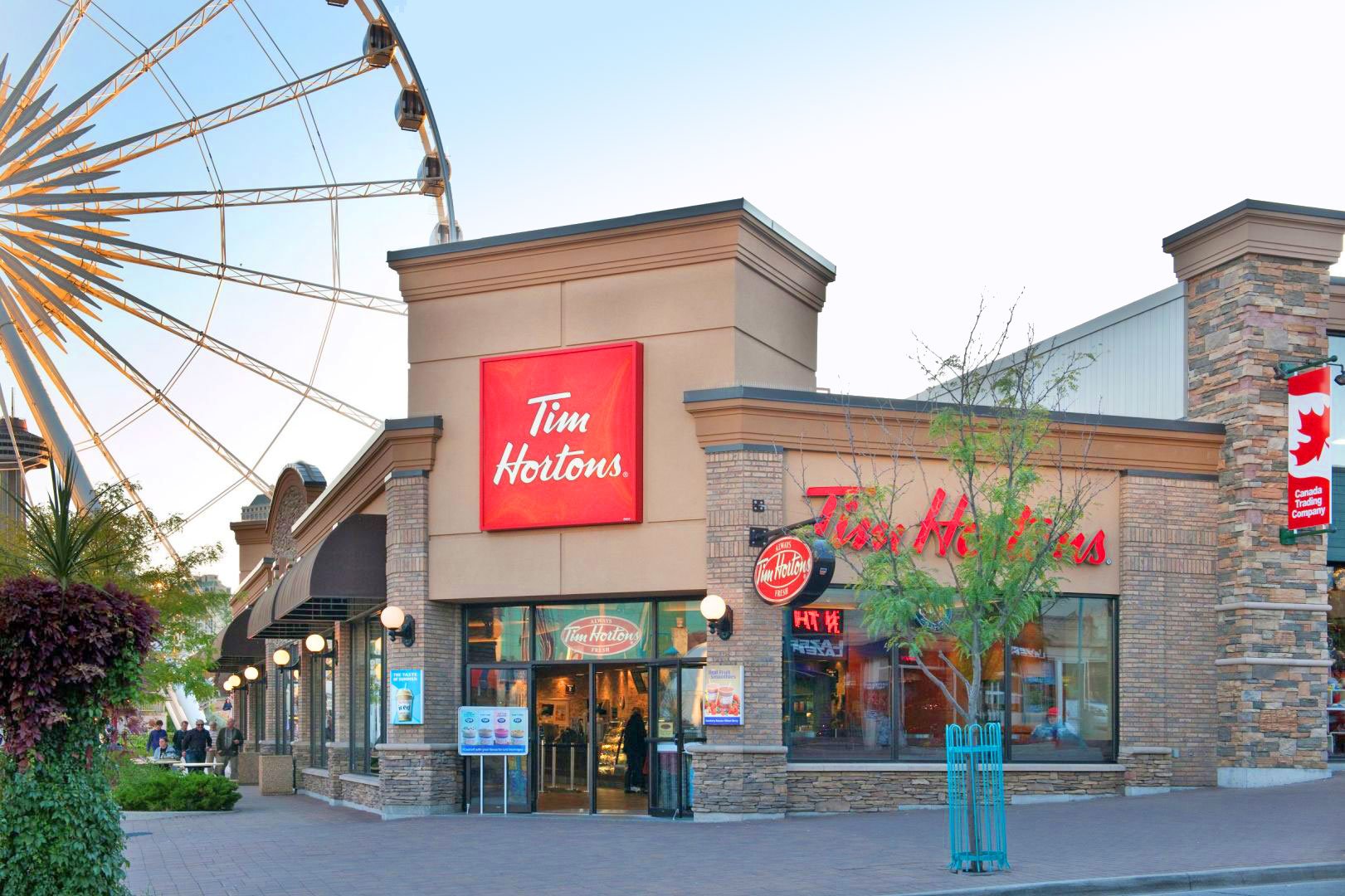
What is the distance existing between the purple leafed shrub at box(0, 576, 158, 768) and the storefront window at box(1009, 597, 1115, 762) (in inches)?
546

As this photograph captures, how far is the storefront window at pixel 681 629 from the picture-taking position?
2078 centimetres

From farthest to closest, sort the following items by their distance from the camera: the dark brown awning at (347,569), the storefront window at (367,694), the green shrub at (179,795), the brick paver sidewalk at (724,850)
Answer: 1. the storefront window at (367,694)
2. the green shrub at (179,795)
3. the dark brown awning at (347,569)
4. the brick paver sidewalk at (724,850)

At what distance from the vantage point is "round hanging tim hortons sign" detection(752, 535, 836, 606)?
61.0ft

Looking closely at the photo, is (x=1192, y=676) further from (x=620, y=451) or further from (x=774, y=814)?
(x=620, y=451)

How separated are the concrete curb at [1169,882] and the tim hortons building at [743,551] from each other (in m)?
7.07

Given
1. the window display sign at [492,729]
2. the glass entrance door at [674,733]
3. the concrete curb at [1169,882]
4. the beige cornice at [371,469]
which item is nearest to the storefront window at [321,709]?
the beige cornice at [371,469]

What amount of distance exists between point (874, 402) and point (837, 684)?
13.4 ft

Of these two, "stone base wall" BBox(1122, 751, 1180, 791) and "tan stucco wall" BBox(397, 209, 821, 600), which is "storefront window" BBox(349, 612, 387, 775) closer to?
"tan stucco wall" BBox(397, 209, 821, 600)

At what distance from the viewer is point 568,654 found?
21.7m

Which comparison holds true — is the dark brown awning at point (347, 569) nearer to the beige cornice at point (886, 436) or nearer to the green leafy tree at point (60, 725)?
the beige cornice at point (886, 436)

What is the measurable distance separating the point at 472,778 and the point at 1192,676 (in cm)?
1109

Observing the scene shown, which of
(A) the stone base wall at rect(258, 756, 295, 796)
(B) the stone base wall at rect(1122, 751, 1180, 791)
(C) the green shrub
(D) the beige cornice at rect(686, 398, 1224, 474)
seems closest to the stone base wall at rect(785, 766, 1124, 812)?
(B) the stone base wall at rect(1122, 751, 1180, 791)

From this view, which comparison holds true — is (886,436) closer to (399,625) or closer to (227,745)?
(399,625)

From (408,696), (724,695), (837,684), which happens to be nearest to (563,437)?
(724,695)
